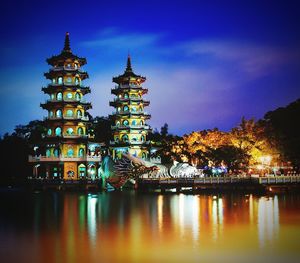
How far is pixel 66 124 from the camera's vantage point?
64125 mm

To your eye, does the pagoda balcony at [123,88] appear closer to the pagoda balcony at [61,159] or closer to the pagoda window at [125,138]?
the pagoda window at [125,138]

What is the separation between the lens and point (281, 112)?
6500cm

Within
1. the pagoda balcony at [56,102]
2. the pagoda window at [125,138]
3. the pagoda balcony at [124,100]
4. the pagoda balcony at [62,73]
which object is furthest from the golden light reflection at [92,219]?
the pagoda balcony at [124,100]

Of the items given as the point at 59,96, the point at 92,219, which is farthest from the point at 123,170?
the point at 92,219

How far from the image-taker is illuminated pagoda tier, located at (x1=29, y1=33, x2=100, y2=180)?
204 feet

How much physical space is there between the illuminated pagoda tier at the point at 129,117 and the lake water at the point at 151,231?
31.5m

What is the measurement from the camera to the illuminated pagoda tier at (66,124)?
204 feet

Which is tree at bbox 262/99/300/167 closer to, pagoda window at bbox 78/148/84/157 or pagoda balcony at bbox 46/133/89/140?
pagoda balcony at bbox 46/133/89/140

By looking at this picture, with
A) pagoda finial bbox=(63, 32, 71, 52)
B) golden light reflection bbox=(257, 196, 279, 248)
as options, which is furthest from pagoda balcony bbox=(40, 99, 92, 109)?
golden light reflection bbox=(257, 196, 279, 248)

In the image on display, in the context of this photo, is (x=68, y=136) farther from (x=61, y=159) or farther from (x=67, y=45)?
(x=67, y=45)

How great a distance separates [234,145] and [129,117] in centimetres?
2033

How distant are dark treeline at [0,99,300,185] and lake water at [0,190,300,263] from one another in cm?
1796

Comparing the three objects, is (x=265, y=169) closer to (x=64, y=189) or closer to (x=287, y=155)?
(x=287, y=155)

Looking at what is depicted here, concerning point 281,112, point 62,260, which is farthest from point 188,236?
point 281,112
